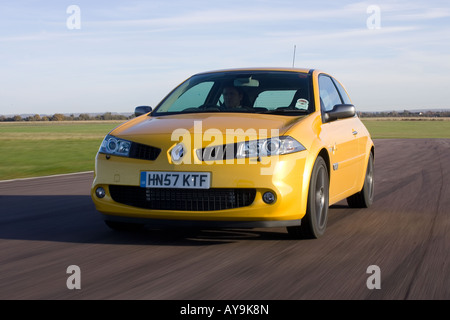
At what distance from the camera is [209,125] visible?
5.88 m

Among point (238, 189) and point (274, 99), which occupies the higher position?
point (274, 99)

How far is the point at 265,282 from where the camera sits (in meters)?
4.51

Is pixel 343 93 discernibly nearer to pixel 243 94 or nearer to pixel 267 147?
pixel 243 94

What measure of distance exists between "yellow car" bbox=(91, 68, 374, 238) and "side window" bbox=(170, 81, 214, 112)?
34cm

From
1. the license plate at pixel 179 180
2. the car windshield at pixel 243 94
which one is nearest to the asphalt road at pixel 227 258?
the license plate at pixel 179 180

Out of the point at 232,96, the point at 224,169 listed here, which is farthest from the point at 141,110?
the point at 224,169

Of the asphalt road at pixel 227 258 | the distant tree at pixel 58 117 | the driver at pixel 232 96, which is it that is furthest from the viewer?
the distant tree at pixel 58 117

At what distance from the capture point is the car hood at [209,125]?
5.77 meters

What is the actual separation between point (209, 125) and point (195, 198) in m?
0.68

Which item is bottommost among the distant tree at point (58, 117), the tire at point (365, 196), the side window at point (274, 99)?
the distant tree at point (58, 117)

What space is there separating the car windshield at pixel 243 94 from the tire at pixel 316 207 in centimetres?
65

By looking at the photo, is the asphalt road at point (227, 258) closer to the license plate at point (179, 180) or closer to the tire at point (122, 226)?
the tire at point (122, 226)

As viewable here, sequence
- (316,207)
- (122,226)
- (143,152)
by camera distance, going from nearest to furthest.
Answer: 1. (143,152)
2. (316,207)
3. (122,226)
